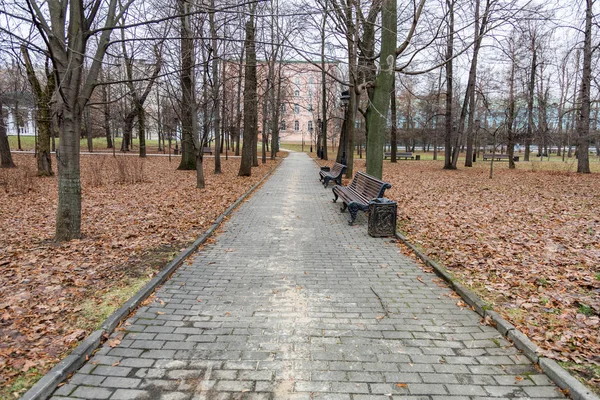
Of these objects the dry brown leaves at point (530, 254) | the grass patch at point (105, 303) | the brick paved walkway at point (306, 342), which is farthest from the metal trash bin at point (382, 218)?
the grass patch at point (105, 303)

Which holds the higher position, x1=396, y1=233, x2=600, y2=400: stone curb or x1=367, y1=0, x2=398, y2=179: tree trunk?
x1=367, y1=0, x2=398, y2=179: tree trunk

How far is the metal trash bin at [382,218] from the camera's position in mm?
7207

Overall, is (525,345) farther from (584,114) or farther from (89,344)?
(584,114)

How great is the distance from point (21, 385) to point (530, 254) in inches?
251

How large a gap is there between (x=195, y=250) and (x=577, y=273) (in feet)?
18.3

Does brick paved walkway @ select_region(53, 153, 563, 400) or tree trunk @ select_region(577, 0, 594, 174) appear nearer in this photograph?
brick paved walkway @ select_region(53, 153, 563, 400)

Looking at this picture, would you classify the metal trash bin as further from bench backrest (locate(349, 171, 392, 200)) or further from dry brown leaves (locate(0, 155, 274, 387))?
dry brown leaves (locate(0, 155, 274, 387))

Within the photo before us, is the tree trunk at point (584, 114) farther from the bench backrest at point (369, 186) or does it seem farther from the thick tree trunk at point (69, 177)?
the thick tree trunk at point (69, 177)

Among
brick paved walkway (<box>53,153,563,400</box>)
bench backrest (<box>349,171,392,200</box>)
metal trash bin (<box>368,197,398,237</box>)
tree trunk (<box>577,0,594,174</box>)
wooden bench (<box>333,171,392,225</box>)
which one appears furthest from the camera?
tree trunk (<box>577,0,594,174</box>)

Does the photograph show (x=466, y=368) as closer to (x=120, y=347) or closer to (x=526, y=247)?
(x=120, y=347)

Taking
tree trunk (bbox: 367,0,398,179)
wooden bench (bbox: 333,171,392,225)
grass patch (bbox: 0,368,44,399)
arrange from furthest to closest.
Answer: tree trunk (bbox: 367,0,398,179)
wooden bench (bbox: 333,171,392,225)
grass patch (bbox: 0,368,44,399)

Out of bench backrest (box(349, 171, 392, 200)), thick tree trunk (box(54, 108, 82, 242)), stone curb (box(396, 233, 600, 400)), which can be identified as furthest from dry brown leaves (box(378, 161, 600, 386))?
thick tree trunk (box(54, 108, 82, 242))

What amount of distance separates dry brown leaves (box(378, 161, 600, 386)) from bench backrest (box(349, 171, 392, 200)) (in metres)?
0.96

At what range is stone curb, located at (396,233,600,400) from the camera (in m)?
2.56
